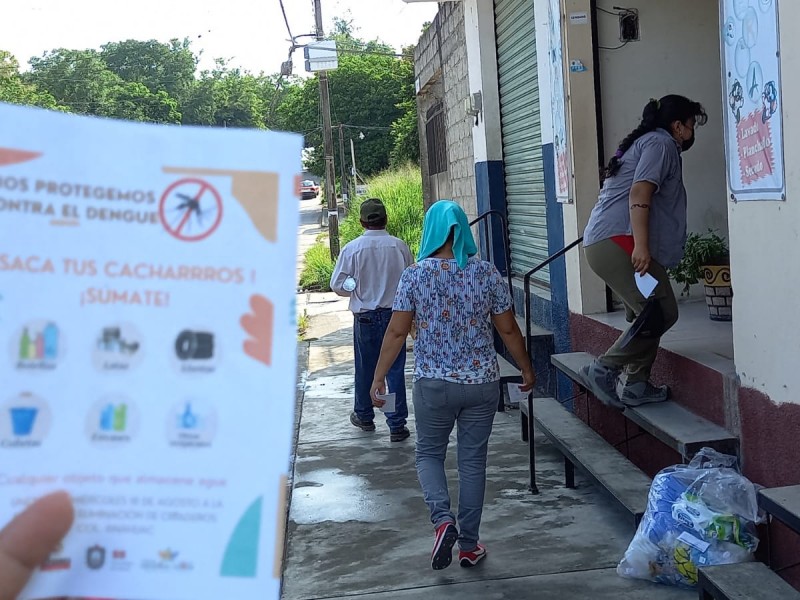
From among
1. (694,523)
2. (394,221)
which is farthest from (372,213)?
(394,221)

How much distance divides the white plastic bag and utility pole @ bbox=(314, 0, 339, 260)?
773 inches

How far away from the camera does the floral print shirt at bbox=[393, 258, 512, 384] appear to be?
15.7 ft

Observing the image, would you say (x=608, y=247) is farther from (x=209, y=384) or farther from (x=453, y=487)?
(x=209, y=384)

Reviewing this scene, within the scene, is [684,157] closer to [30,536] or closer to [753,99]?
[753,99]

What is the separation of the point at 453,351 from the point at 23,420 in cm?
347

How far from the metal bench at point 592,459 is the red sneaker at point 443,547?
826 millimetres

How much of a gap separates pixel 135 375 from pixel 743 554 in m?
3.38

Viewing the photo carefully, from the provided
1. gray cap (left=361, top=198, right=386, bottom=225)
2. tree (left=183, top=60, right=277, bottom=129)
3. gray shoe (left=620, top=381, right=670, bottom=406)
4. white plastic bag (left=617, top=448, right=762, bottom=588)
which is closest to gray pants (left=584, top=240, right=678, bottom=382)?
gray shoe (left=620, top=381, right=670, bottom=406)

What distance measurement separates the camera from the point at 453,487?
6352 mm

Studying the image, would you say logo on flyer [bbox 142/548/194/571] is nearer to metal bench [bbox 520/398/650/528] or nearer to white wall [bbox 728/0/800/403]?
white wall [bbox 728/0/800/403]

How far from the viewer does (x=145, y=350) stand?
1.40 meters

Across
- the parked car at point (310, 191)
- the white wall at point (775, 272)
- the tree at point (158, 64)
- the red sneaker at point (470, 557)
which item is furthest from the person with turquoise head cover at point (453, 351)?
the tree at point (158, 64)

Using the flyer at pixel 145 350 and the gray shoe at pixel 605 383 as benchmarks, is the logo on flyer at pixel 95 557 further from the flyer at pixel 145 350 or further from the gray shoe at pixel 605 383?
the gray shoe at pixel 605 383

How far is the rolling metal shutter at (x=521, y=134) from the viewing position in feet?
28.1
